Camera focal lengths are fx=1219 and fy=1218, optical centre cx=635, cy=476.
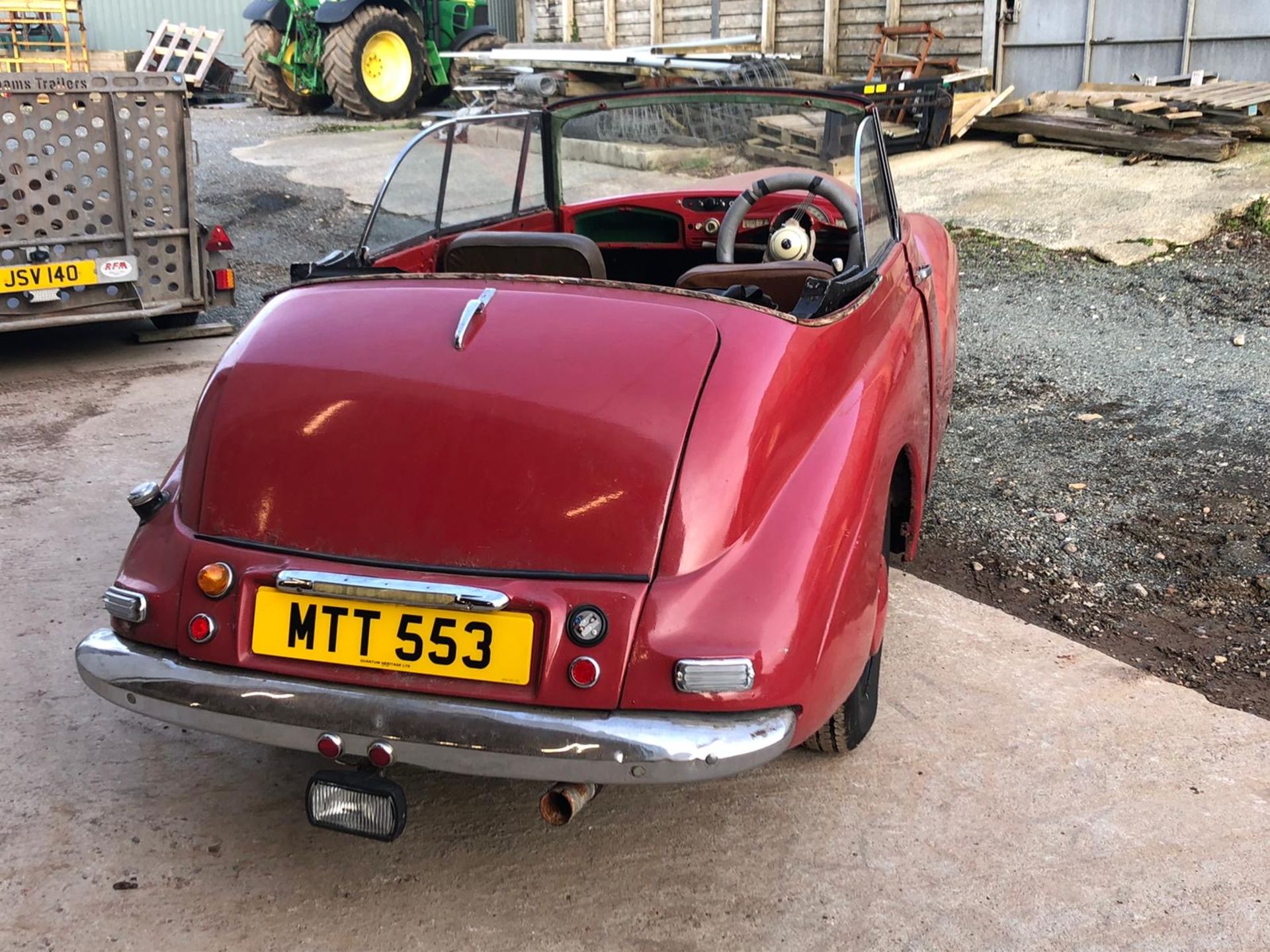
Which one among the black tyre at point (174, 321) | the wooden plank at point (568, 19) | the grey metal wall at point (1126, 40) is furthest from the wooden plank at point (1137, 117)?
the wooden plank at point (568, 19)

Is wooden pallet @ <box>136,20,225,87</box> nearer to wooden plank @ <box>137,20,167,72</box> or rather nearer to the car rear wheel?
wooden plank @ <box>137,20,167,72</box>

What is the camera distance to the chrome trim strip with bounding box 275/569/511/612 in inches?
92.1

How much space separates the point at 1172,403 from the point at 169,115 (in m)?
5.44

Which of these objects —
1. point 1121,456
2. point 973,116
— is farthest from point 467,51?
point 1121,456

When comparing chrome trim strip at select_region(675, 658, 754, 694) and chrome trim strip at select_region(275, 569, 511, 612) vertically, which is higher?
chrome trim strip at select_region(275, 569, 511, 612)

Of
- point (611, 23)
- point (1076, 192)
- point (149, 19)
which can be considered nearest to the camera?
point (1076, 192)

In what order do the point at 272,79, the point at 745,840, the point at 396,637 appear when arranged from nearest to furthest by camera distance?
the point at 396,637 → the point at 745,840 → the point at 272,79

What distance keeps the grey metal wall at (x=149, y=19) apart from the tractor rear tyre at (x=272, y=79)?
226 inches

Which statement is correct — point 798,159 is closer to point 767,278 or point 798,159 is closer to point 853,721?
point 767,278

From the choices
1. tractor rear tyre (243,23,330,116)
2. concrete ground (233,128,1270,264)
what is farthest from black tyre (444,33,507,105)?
concrete ground (233,128,1270,264)

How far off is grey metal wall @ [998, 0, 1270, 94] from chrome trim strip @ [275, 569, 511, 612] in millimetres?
10962

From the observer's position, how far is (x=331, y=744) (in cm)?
233

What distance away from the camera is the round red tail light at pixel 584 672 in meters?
2.29

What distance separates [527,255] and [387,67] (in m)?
14.7
